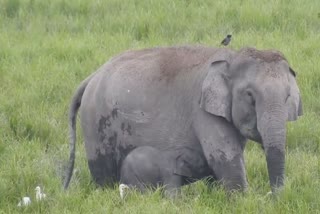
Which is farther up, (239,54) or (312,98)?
(239,54)

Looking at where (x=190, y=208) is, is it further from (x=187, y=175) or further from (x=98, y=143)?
(x=98, y=143)

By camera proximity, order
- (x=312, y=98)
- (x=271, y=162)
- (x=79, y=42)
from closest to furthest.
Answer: (x=271, y=162) → (x=312, y=98) → (x=79, y=42)

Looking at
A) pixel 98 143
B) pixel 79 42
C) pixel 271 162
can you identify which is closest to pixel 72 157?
pixel 98 143

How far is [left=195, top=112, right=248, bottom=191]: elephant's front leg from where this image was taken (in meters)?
4.61

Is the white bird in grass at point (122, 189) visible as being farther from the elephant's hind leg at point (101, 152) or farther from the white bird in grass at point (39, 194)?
the white bird in grass at point (39, 194)

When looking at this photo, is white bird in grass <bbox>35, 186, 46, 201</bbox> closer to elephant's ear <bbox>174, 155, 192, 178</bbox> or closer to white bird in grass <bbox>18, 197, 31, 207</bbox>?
white bird in grass <bbox>18, 197, 31, 207</bbox>

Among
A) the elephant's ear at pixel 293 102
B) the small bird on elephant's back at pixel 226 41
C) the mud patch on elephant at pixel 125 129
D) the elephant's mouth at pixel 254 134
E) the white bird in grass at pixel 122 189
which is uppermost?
the elephant's ear at pixel 293 102

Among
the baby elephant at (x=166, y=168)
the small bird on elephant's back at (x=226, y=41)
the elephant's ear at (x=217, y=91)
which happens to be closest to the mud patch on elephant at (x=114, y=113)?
the baby elephant at (x=166, y=168)

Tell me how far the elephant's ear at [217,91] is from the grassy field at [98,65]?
0.47 meters

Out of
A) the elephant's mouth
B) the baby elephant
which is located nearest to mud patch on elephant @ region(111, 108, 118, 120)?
the baby elephant

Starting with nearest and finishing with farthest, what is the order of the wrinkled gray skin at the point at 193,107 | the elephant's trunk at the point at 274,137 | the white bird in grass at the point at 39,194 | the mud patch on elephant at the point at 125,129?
the elephant's trunk at the point at 274,137 < the wrinkled gray skin at the point at 193,107 < the white bird in grass at the point at 39,194 < the mud patch on elephant at the point at 125,129

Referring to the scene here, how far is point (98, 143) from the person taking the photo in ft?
16.5

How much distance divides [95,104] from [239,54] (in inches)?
37.0

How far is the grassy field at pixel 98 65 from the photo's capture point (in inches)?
183
